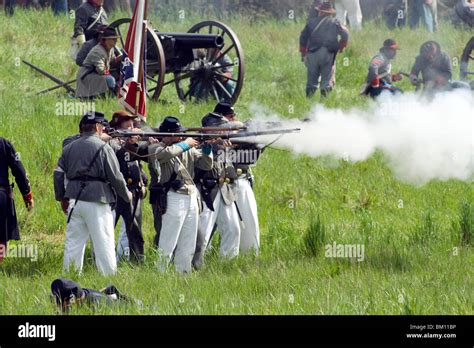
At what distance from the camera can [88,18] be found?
62.1ft

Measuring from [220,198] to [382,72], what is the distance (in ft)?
23.4

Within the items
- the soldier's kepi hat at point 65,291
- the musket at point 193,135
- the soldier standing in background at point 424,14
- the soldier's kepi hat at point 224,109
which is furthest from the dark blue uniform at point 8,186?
the soldier standing in background at point 424,14

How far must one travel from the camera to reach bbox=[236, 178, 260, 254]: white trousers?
14.4m

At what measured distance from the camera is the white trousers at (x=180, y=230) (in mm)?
13539

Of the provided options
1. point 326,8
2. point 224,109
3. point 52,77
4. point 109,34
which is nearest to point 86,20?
point 52,77

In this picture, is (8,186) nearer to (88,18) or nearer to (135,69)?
(135,69)

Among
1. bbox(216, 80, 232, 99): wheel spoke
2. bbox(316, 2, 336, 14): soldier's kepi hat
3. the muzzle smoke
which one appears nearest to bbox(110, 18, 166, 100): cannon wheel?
bbox(216, 80, 232, 99): wheel spoke

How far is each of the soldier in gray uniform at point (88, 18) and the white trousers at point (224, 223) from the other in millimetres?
5064

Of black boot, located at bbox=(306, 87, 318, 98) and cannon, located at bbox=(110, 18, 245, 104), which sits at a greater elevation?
cannon, located at bbox=(110, 18, 245, 104)

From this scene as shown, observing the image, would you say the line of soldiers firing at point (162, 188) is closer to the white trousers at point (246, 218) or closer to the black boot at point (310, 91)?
the white trousers at point (246, 218)

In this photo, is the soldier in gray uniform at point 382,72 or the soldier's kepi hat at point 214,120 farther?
the soldier in gray uniform at point 382,72

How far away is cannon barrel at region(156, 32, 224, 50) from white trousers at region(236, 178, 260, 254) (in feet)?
15.5

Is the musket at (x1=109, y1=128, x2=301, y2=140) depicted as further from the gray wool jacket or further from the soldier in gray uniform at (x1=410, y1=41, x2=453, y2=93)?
the soldier in gray uniform at (x1=410, y1=41, x2=453, y2=93)
